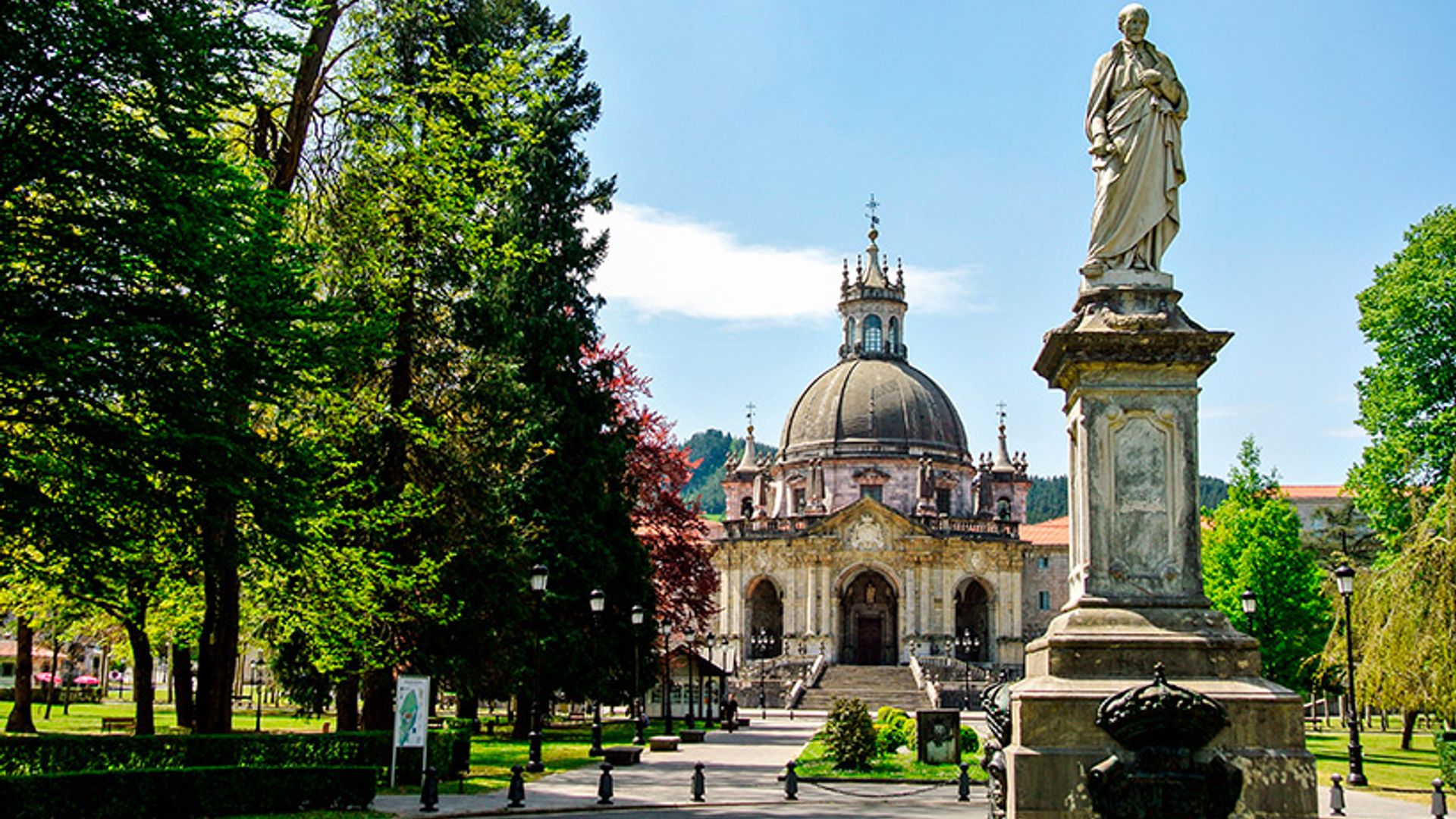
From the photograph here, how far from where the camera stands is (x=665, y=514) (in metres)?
49.3

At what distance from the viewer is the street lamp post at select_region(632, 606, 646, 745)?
3512 cm

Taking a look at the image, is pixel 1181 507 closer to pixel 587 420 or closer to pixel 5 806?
pixel 5 806

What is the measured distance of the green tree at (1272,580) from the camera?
46.1 meters

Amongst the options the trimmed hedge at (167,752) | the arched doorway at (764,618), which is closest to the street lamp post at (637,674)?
the trimmed hedge at (167,752)

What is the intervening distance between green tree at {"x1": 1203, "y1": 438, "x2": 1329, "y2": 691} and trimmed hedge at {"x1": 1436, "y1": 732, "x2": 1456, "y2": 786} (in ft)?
64.1

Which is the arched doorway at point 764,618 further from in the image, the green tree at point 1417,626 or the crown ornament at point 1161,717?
the crown ornament at point 1161,717

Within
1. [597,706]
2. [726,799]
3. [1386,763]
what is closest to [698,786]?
[726,799]

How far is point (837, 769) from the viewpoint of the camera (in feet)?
85.8

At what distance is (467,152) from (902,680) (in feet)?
163

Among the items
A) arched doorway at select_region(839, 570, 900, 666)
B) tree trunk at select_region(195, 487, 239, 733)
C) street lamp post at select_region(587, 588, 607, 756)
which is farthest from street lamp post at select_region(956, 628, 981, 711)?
tree trunk at select_region(195, 487, 239, 733)

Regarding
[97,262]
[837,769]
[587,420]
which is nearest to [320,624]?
[97,262]

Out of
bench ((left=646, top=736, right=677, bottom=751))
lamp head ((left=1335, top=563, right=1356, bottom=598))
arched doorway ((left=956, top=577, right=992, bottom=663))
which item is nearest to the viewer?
lamp head ((left=1335, top=563, right=1356, bottom=598))

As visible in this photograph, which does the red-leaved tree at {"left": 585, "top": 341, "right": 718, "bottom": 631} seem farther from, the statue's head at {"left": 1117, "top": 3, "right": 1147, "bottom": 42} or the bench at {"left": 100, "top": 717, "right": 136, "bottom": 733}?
the statue's head at {"left": 1117, "top": 3, "right": 1147, "bottom": 42}

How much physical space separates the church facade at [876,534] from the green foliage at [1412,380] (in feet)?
129
